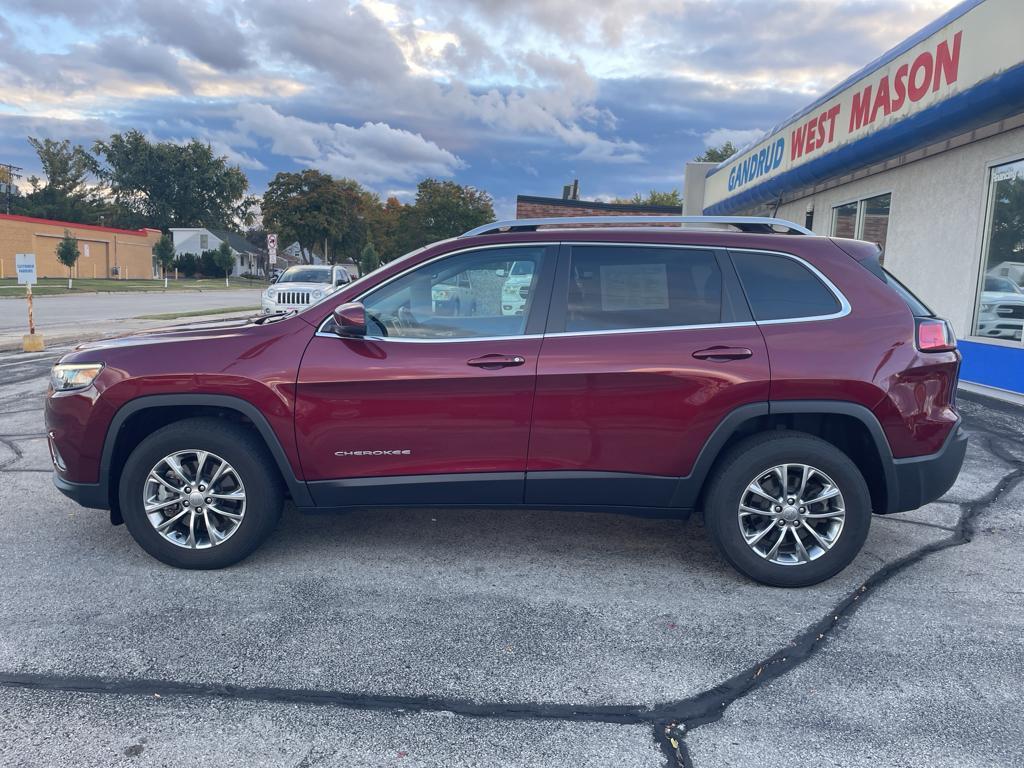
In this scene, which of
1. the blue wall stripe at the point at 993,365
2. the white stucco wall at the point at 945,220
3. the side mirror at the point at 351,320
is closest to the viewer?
the side mirror at the point at 351,320

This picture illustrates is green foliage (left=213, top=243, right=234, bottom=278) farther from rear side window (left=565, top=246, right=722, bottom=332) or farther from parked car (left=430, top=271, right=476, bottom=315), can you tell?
rear side window (left=565, top=246, right=722, bottom=332)

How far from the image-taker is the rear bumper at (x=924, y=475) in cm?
380

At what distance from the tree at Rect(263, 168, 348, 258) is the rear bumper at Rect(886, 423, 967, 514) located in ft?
Result: 248

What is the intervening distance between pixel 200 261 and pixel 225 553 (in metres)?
73.8

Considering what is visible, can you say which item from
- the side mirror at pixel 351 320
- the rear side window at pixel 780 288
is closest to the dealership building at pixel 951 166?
the rear side window at pixel 780 288

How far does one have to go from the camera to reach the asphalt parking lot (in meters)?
2.60

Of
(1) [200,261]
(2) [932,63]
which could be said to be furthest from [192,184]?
(2) [932,63]

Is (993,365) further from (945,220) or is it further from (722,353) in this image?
(722,353)

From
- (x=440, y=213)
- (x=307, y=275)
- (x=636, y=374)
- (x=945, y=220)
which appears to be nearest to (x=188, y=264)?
(x=440, y=213)

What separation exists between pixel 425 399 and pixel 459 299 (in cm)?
58

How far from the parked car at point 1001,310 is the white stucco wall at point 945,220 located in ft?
0.60

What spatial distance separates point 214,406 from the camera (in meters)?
3.94

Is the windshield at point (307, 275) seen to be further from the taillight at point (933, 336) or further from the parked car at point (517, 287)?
the taillight at point (933, 336)

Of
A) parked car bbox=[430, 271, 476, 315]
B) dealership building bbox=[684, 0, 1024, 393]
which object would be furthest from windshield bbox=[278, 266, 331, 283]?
parked car bbox=[430, 271, 476, 315]
